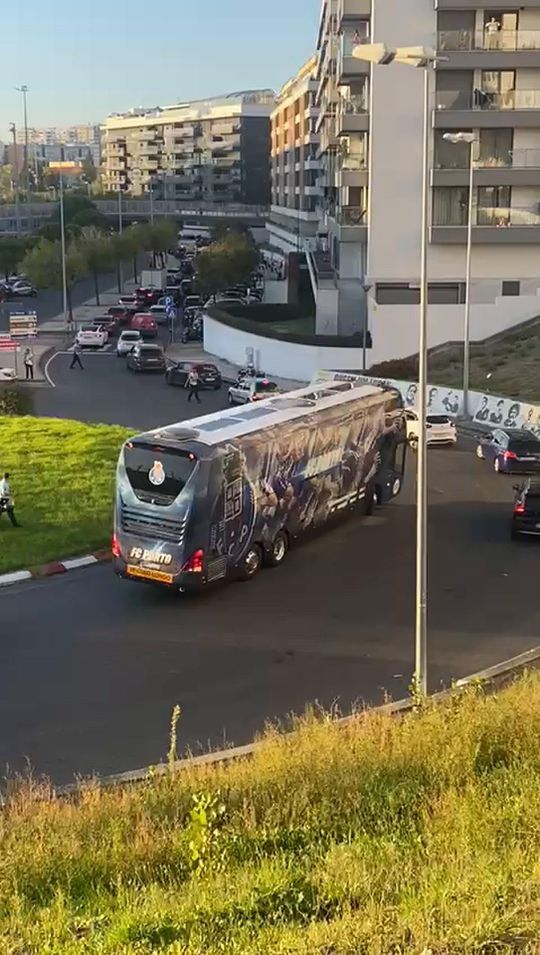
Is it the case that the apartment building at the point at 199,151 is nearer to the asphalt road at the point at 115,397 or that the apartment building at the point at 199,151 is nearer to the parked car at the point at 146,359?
the parked car at the point at 146,359

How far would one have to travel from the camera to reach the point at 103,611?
17.4 metres

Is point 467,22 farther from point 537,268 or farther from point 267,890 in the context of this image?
point 267,890

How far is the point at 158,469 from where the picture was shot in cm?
1755

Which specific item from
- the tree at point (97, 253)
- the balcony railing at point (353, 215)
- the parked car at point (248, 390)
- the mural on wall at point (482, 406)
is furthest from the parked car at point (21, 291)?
the mural on wall at point (482, 406)

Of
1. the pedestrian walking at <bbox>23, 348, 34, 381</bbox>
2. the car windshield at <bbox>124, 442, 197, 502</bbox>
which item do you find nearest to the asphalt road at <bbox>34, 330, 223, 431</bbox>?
the pedestrian walking at <bbox>23, 348, 34, 381</bbox>

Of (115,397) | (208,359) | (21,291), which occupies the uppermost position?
(21,291)

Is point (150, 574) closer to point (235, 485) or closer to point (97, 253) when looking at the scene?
point (235, 485)

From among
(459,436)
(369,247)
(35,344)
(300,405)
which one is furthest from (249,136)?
(300,405)

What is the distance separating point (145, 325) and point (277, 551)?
47.2 metres

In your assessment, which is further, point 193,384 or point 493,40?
Answer: point 493,40

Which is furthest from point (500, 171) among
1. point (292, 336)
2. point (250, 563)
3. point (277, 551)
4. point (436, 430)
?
point (250, 563)

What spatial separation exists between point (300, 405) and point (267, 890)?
603 inches

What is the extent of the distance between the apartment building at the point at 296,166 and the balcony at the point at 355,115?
2962cm

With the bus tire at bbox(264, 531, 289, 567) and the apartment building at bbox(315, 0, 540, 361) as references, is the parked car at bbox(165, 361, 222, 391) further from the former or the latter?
the bus tire at bbox(264, 531, 289, 567)
